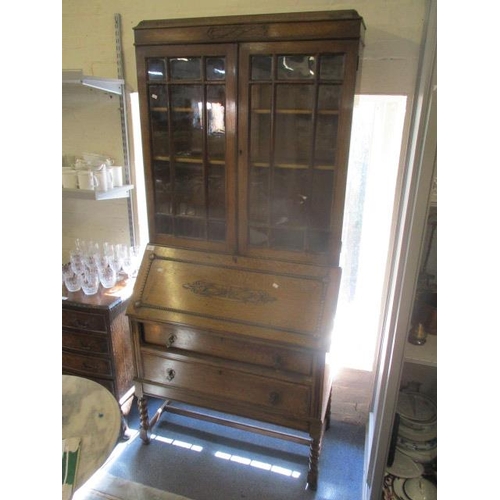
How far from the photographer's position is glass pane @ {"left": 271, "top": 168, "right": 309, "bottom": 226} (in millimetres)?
1538

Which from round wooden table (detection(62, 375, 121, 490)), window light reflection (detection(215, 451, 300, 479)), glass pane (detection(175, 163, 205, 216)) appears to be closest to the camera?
round wooden table (detection(62, 375, 121, 490))

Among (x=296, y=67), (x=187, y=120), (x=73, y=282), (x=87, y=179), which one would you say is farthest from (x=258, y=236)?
(x=73, y=282)

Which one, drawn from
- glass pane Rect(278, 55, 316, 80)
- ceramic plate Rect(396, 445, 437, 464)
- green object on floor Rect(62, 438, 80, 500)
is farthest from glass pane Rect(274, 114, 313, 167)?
ceramic plate Rect(396, 445, 437, 464)

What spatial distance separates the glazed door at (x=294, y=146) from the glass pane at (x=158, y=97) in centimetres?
36

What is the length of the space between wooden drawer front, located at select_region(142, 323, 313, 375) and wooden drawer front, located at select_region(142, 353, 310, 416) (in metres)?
0.07

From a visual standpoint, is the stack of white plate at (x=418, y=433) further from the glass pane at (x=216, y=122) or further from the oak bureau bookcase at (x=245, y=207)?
the glass pane at (x=216, y=122)

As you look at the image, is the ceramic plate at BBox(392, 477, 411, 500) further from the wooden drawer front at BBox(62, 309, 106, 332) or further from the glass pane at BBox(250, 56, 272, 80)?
the glass pane at BBox(250, 56, 272, 80)

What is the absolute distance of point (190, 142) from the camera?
163cm

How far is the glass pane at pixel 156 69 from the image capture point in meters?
1.54

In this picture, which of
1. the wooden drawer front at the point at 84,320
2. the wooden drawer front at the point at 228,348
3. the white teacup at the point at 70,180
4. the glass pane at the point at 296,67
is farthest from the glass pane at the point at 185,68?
the wooden drawer front at the point at 84,320

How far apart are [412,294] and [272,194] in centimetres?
70
